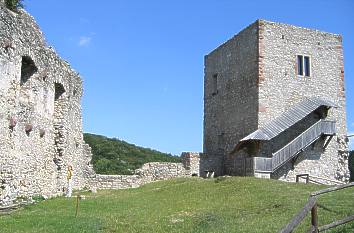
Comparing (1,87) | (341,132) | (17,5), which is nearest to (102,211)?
(1,87)

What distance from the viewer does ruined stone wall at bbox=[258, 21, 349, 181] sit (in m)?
27.1

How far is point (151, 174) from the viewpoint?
92.7 ft

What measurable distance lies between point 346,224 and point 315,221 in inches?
70.2

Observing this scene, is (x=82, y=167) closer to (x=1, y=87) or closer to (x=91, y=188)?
(x=91, y=188)

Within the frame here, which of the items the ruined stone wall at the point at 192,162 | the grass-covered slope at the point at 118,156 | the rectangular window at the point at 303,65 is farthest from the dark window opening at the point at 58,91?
the grass-covered slope at the point at 118,156

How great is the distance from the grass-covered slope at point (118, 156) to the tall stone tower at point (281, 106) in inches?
415

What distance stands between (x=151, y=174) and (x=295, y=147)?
8.18 meters

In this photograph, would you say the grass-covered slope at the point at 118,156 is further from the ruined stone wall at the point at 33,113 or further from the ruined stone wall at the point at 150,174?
the ruined stone wall at the point at 33,113

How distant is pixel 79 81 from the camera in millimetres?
26188

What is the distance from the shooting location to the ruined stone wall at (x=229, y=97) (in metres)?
27.8

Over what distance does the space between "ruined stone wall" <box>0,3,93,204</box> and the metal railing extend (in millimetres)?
9463

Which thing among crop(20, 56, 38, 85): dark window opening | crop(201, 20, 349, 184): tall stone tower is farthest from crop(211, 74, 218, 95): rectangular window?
crop(20, 56, 38, 85): dark window opening

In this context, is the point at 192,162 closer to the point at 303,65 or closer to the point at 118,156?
the point at 303,65

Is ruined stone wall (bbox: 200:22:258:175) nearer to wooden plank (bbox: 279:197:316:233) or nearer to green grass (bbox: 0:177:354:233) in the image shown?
green grass (bbox: 0:177:354:233)
